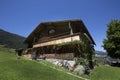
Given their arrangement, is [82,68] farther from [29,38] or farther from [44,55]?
[29,38]

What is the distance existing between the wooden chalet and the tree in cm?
1194

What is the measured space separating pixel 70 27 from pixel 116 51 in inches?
750

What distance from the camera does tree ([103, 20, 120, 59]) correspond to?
46131 mm

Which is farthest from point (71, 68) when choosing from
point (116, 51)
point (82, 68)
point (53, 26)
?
point (116, 51)

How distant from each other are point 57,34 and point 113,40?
62.6ft

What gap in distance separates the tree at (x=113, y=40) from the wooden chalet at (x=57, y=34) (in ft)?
39.2

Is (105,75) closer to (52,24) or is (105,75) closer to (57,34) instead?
(57,34)

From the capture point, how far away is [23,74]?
704 inches

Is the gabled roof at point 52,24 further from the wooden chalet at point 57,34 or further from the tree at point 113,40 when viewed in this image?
the tree at point 113,40

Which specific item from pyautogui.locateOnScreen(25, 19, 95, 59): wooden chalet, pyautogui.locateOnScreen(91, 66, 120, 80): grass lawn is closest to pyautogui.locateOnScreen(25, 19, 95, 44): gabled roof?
pyautogui.locateOnScreen(25, 19, 95, 59): wooden chalet

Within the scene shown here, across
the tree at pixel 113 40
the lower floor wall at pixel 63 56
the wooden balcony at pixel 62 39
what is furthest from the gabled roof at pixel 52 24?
the tree at pixel 113 40

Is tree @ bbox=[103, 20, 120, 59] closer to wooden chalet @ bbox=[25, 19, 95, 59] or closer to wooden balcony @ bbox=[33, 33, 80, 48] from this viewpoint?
wooden chalet @ bbox=[25, 19, 95, 59]

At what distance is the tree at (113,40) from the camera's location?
4613 cm

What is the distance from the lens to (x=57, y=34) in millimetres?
37125
